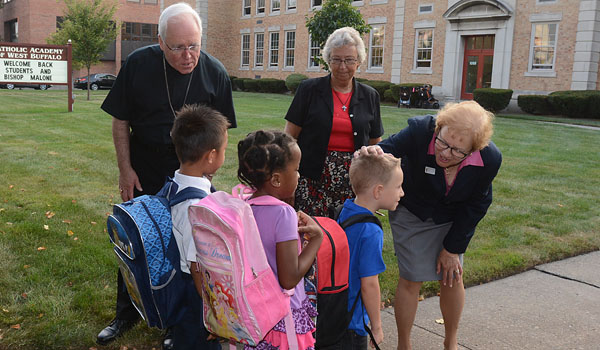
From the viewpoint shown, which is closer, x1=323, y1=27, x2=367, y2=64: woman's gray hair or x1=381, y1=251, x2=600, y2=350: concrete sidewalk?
x1=381, y1=251, x2=600, y2=350: concrete sidewalk

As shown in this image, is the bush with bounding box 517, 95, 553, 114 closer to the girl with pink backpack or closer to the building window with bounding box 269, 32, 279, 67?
the building window with bounding box 269, 32, 279, 67

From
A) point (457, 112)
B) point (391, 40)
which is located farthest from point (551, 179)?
point (391, 40)

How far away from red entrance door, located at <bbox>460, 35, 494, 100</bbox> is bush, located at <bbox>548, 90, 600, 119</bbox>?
453 centimetres

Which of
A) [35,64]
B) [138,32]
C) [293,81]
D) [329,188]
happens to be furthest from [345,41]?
[138,32]

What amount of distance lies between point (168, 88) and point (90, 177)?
5.15 meters

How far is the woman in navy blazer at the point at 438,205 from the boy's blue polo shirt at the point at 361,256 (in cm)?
64

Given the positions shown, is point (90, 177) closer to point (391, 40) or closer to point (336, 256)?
point (336, 256)

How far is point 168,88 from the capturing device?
3439 millimetres

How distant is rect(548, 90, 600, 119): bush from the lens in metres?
19.9

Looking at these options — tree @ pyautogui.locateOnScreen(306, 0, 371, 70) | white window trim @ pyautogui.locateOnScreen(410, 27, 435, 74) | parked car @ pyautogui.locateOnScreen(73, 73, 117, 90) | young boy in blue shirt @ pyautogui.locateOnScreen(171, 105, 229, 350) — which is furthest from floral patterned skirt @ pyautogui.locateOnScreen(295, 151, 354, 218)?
parked car @ pyautogui.locateOnScreen(73, 73, 117, 90)

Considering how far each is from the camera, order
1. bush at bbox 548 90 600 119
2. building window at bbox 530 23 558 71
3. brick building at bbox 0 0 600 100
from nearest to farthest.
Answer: bush at bbox 548 90 600 119, brick building at bbox 0 0 600 100, building window at bbox 530 23 558 71

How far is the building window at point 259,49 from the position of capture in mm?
39125

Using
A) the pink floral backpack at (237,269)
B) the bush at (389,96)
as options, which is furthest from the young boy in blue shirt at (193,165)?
the bush at (389,96)

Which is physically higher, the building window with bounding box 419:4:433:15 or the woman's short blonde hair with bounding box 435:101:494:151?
the building window with bounding box 419:4:433:15
